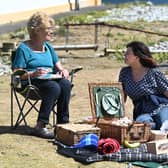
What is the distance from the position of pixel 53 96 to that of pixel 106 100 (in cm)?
55

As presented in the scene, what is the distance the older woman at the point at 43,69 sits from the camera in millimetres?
7605

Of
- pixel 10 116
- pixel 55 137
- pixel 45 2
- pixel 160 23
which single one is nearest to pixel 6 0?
pixel 45 2

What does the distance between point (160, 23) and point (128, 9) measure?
622cm

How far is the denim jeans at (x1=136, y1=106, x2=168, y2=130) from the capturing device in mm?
7473

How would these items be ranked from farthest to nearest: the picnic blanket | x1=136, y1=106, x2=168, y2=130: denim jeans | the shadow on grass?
the shadow on grass
x1=136, y1=106, x2=168, y2=130: denim jeans
the picnic blanket

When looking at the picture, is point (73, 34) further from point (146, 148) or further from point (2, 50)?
point (146, 148)

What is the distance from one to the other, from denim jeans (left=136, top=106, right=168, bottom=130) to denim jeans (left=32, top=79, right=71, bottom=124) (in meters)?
0.80

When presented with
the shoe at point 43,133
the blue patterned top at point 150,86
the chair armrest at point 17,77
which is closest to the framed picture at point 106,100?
the blue patterned top at point 150,86

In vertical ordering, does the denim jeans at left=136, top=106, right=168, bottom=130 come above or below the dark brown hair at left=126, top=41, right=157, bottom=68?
below

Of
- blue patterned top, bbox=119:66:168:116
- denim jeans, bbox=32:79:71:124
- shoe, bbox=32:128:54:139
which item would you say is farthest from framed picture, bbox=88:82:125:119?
shoe, bbox=32:128:54:139

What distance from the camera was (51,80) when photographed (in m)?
7.72

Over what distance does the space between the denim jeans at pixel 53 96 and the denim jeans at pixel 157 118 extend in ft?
2.63

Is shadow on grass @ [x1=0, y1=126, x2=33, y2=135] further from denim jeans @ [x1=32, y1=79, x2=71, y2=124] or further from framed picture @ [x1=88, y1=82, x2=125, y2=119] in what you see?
framed picture @ [x1=88, y1=82, x2=125, y2=119]

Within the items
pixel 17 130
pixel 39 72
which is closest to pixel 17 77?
pixel 39 72
